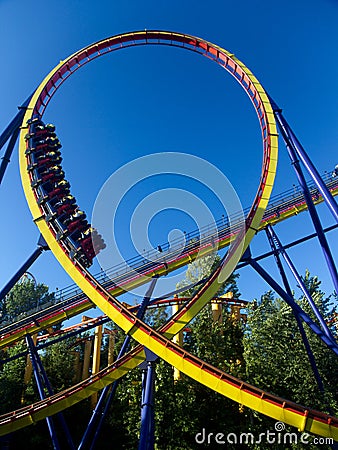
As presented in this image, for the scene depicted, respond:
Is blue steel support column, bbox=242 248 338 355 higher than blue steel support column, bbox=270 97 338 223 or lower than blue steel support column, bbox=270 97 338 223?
lower

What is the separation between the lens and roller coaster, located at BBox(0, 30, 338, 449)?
6.15 meters

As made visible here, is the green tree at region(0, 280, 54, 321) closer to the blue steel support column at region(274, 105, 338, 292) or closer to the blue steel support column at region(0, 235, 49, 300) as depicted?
the blue steel support column at region(0, 235, 49, 300)

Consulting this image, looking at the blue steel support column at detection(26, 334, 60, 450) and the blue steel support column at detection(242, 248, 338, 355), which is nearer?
the blue steel support column at detection(242, 248, 338, 355)

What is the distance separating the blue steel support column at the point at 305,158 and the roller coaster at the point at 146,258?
2 centimetres

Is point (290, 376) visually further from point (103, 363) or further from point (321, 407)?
point (103, 363)

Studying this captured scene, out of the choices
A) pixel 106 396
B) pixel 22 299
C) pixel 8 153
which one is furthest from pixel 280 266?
pixel 22 299

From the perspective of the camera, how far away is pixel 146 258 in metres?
11.1

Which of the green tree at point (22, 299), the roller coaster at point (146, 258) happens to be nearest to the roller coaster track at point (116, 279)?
the roller coaster at point (146, 258)

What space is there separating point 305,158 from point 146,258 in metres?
5.47

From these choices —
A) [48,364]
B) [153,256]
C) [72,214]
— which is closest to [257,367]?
[153,256]

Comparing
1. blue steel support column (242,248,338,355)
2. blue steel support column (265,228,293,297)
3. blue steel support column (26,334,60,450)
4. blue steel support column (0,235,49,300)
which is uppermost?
blue steel support column (265,228,293,297)

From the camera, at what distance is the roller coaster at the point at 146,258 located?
242 inches

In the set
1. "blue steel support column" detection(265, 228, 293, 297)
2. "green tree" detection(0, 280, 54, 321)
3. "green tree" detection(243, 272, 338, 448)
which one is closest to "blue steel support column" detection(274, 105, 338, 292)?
"blue steel support column" detection(265, 228, 293, 297)

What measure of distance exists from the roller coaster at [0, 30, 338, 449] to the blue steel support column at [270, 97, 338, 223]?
0.08 feet
